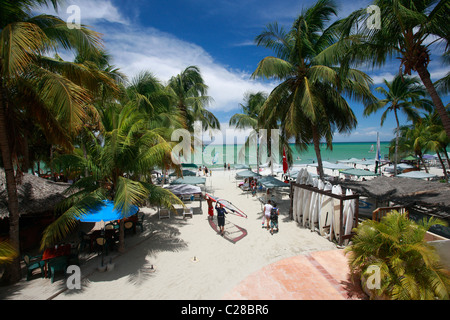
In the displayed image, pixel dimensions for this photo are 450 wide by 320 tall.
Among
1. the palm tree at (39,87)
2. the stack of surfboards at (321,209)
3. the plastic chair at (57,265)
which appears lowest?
the plastic chair at (57,265)

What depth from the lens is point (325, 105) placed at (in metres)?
11.1

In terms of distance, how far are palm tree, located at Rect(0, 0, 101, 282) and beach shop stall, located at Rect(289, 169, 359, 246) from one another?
836 cm

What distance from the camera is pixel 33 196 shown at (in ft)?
24.3

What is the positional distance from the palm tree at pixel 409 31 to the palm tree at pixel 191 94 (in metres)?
12.5

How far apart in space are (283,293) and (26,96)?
7.91 m

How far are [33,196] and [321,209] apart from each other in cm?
1114

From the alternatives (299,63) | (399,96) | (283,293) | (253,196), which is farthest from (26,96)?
(399,96)

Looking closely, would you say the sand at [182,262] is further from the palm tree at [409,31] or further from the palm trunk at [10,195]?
the palm tree at [409,31]

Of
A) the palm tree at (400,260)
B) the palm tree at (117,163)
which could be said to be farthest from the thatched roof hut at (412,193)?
the palm tree at (117,163)

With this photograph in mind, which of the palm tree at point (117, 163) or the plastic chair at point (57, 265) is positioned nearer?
the plastic chair at point (57, 265)

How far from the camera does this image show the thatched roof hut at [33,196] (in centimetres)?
671

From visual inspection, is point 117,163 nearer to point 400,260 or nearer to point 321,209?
point 400,260

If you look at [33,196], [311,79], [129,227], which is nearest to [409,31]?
Answer: [311,79]

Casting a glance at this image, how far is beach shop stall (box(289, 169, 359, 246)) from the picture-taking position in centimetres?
715
